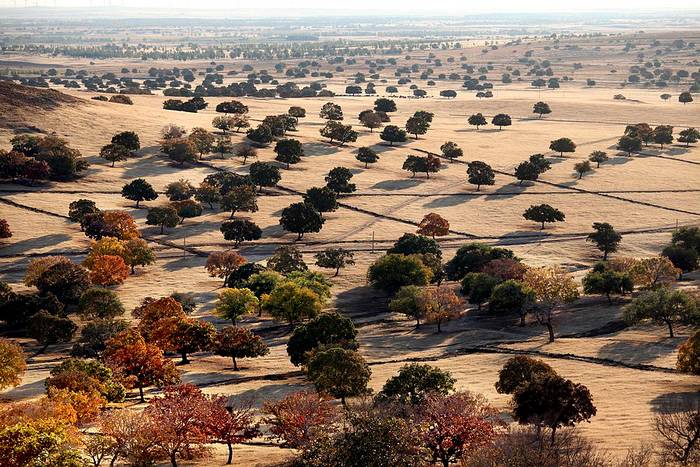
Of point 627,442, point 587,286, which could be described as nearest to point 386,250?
point 587,286

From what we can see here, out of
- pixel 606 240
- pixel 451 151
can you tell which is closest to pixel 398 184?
pixel 451 151

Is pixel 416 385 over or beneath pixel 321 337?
over

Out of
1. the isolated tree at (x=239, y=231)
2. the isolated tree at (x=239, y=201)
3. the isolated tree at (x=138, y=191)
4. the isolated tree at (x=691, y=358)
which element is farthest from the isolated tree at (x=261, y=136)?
the isolated tree at (x=691, y=358)

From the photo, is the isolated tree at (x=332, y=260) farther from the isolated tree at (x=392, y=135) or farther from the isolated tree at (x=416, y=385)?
the isolated tree at (x=392, y=135)

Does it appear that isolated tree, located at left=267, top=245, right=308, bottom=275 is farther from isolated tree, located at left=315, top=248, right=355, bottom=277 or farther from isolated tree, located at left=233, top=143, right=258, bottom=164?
isolated tree, located at left=233, top=143, right=258, bottom=164

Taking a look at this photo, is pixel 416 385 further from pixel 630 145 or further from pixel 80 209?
pixel 630 145

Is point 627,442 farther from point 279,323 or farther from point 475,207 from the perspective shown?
point 475,207
